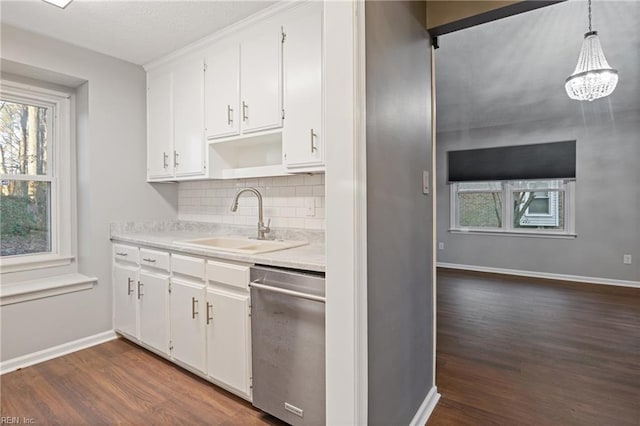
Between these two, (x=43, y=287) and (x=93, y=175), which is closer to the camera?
(x=43, y=287)

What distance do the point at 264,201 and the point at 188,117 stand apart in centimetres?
99

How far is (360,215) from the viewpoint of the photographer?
1235mm

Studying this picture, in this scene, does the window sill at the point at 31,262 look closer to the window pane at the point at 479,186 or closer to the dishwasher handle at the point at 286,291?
the dishwasher handle at the point at 286,291

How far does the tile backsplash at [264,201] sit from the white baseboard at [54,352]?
1.28 meters

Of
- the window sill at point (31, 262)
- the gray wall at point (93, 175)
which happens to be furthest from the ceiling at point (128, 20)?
the window sill at point (31, 262)

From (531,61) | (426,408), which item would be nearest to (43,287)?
(426,408)

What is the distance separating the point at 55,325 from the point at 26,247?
716mm

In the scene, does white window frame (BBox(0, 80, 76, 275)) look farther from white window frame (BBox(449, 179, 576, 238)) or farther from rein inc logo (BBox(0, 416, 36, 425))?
white window frame (BBox(449, 179, 576, 238))

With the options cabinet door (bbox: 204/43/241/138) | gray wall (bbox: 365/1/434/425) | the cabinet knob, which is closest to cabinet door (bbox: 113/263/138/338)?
cabinet door (bbox: 204/43/241/138)

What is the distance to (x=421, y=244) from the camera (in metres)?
1.85

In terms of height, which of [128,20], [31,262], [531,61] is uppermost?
[531,61]

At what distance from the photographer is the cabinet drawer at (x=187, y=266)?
2.16m

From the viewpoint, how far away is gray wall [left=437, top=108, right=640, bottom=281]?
15.4 feet

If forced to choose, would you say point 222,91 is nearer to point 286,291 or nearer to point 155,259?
point 155,259
